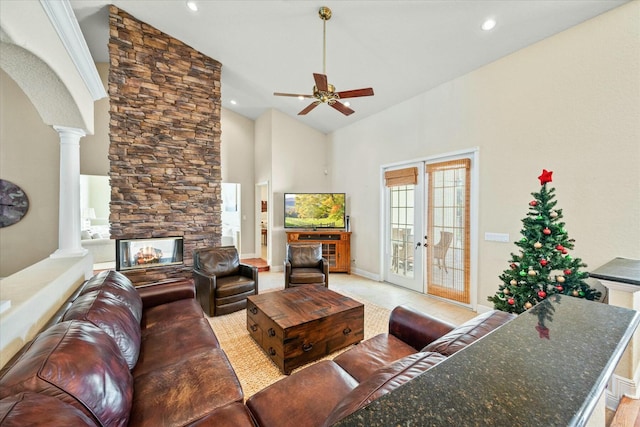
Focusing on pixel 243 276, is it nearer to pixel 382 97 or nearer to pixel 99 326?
pixel 99 326

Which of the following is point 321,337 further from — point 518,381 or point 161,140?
point 161,140

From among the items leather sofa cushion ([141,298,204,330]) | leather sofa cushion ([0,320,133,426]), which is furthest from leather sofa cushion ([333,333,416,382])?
leather sofa cushion ([141,298,204,330])

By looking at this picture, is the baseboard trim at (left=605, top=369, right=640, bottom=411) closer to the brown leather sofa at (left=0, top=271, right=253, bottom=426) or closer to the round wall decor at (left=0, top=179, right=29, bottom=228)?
the brown leather sofa at (left=0, top=271, right=253, bottom=426)

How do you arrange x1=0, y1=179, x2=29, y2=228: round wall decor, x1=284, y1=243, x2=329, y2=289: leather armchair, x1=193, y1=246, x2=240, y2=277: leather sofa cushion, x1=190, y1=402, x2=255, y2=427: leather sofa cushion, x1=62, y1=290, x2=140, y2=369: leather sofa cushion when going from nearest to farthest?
x1=190, y1=402, x2=255, y2=427: leather sofa cushion
x1=62, y1=290, x2=140, y2=369: leather sofa cushion
x1=193, y1=246, x2=240, y2=277: leather sofa cushion
x1=284, y1=243, x2=329, y2=289: leather armchair
x1=0, y1=179, x2=29, y2=228: round wall decor

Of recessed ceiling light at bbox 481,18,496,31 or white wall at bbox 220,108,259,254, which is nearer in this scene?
recessed ceiling light at bbox 481,18,496,31

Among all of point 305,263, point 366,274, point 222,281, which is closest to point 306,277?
point 305,263

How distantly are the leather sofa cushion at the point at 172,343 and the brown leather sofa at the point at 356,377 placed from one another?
717mm

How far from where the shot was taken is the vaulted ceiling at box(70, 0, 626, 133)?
264 cm

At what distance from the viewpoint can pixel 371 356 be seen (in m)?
1.62

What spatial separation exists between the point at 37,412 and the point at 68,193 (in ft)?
10.8

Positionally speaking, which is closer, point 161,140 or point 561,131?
point 561,131

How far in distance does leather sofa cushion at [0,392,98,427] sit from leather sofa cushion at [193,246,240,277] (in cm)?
274

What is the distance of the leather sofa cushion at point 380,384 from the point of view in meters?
0.78

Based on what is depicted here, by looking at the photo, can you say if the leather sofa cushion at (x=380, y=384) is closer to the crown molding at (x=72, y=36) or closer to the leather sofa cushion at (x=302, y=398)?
the leather sofa cushion at (x=302, y=398)
